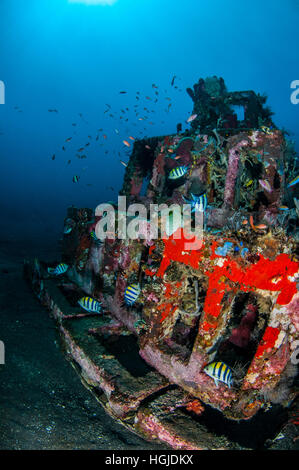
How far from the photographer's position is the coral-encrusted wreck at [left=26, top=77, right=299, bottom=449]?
8.33ft

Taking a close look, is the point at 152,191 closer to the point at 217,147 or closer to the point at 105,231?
the point at 217,147

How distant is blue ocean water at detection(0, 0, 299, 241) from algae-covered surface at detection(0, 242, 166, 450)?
88.9m

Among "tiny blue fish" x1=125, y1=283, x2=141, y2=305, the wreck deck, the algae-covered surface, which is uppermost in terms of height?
"tiny blue fish" x1=125, y1=283, x2=141, y2=305

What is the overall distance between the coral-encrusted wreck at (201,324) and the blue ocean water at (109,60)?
8901 cm

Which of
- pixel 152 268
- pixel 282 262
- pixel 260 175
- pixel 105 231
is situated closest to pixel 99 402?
pixel 152 268

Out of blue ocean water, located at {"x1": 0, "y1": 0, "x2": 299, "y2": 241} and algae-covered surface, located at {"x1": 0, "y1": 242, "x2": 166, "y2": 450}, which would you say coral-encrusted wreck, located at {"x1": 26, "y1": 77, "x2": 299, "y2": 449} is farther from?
blue ocean water, located at {"x1": 0, "y1": 0, "x2": 299, "y2": 241}

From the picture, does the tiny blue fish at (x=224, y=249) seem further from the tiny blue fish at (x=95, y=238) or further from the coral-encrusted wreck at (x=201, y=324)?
the tiny blue fish at (x=95, y=238)

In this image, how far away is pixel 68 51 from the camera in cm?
12650

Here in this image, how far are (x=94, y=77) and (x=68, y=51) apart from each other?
67.4 ft

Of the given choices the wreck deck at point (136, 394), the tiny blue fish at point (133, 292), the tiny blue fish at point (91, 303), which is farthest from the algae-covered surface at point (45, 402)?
the tiny blue fish at point (133, 292)

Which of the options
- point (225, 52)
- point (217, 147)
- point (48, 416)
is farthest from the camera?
point (225, 52)

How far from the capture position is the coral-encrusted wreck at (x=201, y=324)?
2.54 metres

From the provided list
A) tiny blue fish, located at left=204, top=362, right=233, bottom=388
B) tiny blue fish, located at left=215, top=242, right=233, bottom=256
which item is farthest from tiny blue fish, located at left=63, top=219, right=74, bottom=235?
tiny blue fish, located at left=204, top=362, right=233, bottom=388

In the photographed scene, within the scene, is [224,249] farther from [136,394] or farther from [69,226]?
[69,226]
